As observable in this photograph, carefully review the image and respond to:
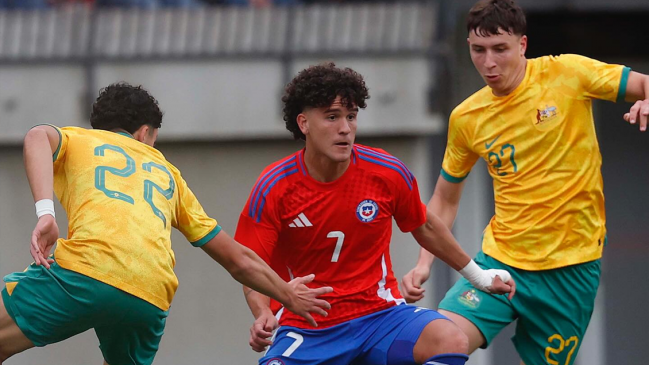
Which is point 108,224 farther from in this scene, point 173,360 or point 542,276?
point 173,360

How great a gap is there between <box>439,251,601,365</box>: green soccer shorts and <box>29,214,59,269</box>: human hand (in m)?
2.25

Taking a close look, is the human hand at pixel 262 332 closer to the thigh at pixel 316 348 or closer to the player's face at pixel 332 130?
the thigh at pixel 316 348

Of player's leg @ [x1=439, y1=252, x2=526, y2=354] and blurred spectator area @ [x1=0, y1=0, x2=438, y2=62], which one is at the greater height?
blurred spectator area @ [x1=0, y1=0, x2=438, y2=62]

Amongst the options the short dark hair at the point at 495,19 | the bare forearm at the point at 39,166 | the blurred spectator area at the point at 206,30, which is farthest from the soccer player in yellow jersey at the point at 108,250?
the blurred spectator area at the point at 206,30

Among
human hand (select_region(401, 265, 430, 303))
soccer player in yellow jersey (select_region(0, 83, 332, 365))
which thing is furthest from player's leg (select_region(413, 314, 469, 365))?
soccer player in yellow jersey (select_region(0, 83, 332, 365))

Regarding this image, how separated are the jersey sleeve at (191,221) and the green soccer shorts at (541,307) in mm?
1459

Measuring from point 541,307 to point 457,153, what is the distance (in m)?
0.97

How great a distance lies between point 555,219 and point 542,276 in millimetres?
318

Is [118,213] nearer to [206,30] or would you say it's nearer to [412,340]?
[412,340]

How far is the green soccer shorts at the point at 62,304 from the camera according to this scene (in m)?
4.48

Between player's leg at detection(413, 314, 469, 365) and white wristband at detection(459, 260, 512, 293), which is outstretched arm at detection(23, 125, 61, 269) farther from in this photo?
white wristband at detection(459, 260, 512, 293)

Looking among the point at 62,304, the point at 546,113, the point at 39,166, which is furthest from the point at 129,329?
the point at 546,113

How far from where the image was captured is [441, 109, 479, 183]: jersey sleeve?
5.67 metres

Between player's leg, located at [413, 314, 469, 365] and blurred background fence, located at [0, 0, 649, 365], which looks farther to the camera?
blurred background fence, located at [0, 0, 649, 365]
